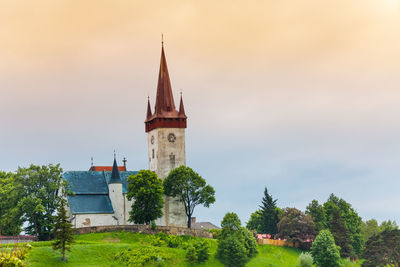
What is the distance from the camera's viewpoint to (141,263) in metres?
73.2

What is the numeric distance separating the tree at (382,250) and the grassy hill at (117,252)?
11084 millimetres

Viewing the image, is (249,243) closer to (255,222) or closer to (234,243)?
(234,243)

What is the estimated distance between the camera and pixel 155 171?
331 ft

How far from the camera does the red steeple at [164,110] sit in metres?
Result: 102

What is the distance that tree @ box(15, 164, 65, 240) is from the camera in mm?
84250

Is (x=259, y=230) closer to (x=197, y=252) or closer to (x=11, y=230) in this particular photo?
(x=197, y=252)

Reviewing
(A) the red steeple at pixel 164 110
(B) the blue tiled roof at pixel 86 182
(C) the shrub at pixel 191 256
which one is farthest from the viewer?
(A) the red steeple at pixel 164 110

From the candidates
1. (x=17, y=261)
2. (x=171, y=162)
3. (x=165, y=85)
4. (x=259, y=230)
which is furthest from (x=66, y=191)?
(x=17, y=261)

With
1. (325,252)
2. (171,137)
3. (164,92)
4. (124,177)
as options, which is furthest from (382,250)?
(164,92)

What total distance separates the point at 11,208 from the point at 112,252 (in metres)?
19.2

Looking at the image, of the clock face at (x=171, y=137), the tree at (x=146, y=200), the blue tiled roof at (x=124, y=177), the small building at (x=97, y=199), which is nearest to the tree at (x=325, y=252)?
the tree at (x=146, y=200)

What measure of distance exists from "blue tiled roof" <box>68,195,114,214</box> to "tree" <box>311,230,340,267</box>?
32.7 metres

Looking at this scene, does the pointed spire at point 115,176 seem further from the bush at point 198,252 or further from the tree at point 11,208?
the bush at point 198,252

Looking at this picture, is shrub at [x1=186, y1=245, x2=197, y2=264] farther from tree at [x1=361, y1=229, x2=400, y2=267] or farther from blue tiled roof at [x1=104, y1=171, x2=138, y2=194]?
tree at [x1=361, y1=229, x2=400, y2=267]
